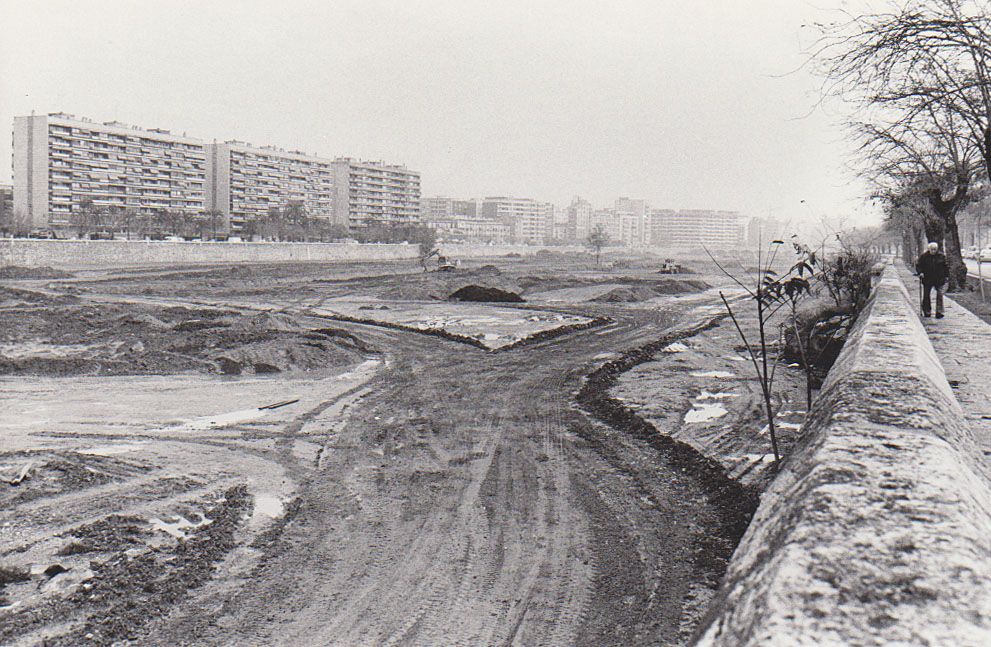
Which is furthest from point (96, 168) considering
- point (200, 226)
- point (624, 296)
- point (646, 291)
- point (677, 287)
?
point (624, 296)

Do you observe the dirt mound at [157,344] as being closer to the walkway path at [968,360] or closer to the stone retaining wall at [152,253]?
the walkway path at [968,360]

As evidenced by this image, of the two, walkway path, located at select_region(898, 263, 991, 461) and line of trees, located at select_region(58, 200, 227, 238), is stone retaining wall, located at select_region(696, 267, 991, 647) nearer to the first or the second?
walkway path, located at select_region(898, 263, 991, 461)

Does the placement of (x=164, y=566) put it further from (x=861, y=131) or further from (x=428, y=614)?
(x=861, y=131)

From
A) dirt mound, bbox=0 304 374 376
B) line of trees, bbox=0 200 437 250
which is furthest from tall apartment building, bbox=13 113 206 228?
dirt mound, bbox=0 304 374 376

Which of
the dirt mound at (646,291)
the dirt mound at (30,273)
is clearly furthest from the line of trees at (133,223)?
the dirt mound at (646,291)

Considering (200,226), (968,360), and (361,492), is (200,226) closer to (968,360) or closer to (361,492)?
(361,492)

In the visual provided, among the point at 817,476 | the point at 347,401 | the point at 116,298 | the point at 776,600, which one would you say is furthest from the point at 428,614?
the point at 116,298
